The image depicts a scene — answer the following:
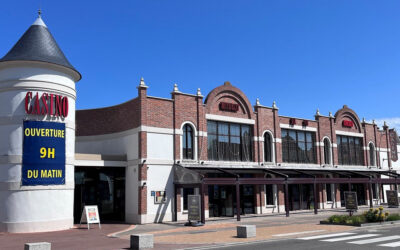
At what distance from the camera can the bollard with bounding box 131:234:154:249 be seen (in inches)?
535

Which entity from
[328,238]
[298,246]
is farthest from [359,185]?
[298,246]

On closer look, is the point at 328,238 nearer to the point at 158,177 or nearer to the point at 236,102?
the point at 158,177

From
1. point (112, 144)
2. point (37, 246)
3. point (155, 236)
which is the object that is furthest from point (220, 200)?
point (37, 246)

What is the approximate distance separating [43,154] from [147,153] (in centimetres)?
619

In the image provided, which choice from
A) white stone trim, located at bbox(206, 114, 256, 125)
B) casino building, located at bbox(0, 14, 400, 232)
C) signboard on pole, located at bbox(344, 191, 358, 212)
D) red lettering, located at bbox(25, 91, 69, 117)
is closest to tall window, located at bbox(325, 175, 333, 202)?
casino building, located at bbox(0, 14, 400, 232)

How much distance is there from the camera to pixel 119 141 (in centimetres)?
2633

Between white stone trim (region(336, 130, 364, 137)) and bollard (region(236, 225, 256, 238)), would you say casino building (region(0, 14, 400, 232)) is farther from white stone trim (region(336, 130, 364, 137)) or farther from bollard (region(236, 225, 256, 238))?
bollard (region(236, 225, 256, 238))

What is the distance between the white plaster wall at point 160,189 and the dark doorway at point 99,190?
3086mm

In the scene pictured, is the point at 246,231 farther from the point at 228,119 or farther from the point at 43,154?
the point at 228,119

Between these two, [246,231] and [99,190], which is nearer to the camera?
[246,231]

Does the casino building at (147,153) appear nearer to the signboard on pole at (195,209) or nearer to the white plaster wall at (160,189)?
the white plaster wall at (160,189)

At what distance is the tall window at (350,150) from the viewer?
36.9 meters

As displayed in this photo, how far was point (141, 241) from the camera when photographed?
1362 centimetres

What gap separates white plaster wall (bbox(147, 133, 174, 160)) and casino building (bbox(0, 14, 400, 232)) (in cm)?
7
